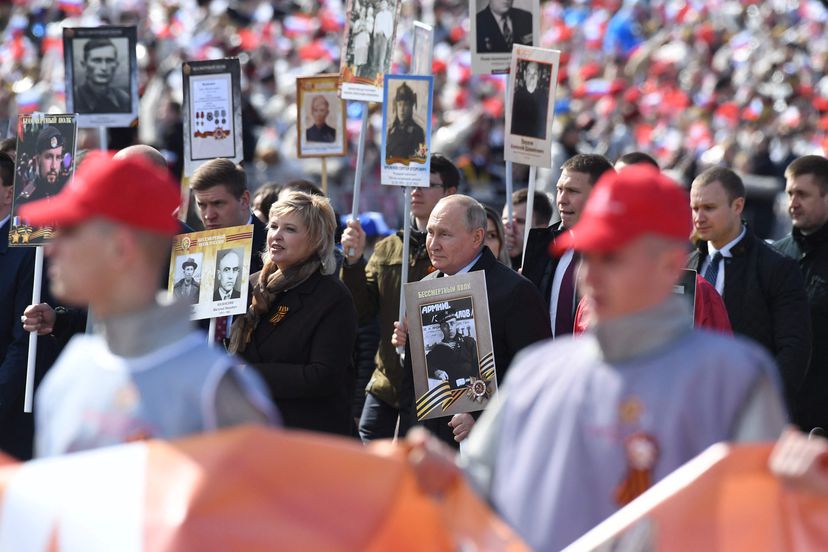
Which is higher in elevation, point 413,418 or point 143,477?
point 143,477

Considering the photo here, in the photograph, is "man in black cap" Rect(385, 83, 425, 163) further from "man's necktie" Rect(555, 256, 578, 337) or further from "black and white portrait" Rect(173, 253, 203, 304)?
"black and white portrait" Rect(173, 253, 203, 304)

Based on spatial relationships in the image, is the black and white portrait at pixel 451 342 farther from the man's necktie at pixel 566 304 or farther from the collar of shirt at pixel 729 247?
the collar of shirt at pixel 729 247

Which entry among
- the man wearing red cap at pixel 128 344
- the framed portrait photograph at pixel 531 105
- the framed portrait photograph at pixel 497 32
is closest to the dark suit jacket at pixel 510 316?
the framed portrait photograph at pixel 531 105

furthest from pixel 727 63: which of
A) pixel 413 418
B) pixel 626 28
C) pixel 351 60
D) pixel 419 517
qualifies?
pixel 419 517

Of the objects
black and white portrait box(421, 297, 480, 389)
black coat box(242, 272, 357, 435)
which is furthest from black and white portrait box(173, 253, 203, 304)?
black and white portrait box(421, 297, 480, 389)

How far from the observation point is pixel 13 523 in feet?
13.3

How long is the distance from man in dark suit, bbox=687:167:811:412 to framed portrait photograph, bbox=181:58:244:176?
2.98 meters

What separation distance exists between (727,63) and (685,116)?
450 cm

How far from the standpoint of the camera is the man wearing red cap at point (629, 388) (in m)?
3.70

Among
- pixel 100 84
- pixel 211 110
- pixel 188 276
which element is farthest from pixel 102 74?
pixel 188 276

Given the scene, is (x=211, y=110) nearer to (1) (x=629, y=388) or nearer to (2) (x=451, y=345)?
(2) (x=451, y=345)

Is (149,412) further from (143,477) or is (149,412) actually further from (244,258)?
(244,258)

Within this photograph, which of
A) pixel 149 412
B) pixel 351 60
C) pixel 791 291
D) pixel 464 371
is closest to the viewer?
pixel 149 412

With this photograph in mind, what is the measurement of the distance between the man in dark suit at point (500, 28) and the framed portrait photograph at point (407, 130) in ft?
3.27
